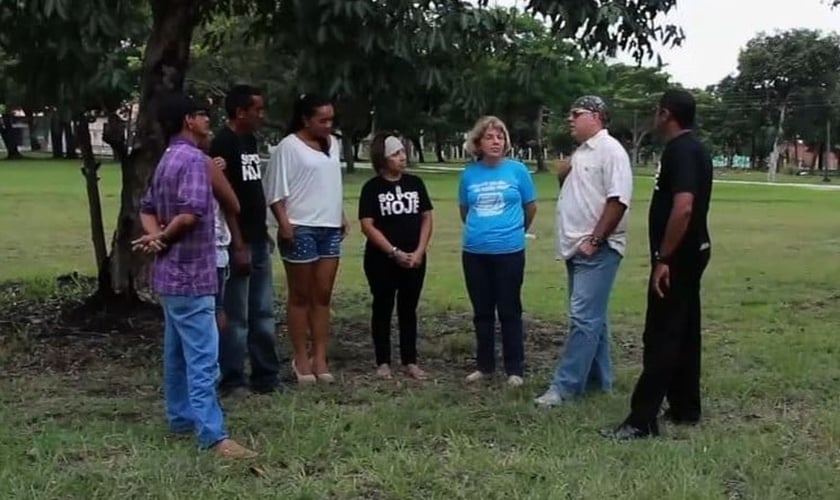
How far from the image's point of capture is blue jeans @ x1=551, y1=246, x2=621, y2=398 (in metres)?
6.21

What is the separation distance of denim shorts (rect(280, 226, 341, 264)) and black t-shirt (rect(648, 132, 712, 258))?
2.05 meters

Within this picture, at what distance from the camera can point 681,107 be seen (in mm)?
5516

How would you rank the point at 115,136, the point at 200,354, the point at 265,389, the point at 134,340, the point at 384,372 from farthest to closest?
the point at 115,136 → the point at 134,340 → the point at 384,372 → the point at 265,389 → the point at 200,354

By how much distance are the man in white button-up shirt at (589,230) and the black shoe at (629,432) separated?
673mm

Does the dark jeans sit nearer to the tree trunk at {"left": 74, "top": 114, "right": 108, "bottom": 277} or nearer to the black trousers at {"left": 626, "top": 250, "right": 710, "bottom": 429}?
the black trousers at {"left": 626, "top": 250, "right": 710, "bottom": 429}

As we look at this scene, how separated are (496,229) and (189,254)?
2.35 meters

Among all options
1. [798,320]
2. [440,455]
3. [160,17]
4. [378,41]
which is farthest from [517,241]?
[798,320]

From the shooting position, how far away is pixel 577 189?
627 cm

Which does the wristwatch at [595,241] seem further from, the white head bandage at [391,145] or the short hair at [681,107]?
the white head bandage at [391,145]

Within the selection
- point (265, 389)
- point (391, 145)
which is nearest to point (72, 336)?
point (265, 389)

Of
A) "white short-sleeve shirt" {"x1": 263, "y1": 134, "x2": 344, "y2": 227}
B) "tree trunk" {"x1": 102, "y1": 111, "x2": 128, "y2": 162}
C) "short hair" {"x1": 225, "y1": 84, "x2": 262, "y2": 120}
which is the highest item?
"short hair" {"x1": 225, "y1": 84, "x2": 262, "y2": 120}

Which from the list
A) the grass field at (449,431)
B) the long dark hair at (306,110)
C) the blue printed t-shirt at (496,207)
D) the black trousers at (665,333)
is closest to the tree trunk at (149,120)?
the grass field at (449,431)

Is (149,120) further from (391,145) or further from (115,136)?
(391,145)

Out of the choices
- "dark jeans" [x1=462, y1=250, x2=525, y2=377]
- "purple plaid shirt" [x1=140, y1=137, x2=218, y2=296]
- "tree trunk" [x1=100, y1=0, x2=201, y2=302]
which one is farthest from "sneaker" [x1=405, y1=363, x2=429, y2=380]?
"tree trunk" [x1=100, y1=0, x2=201, y2=302]
